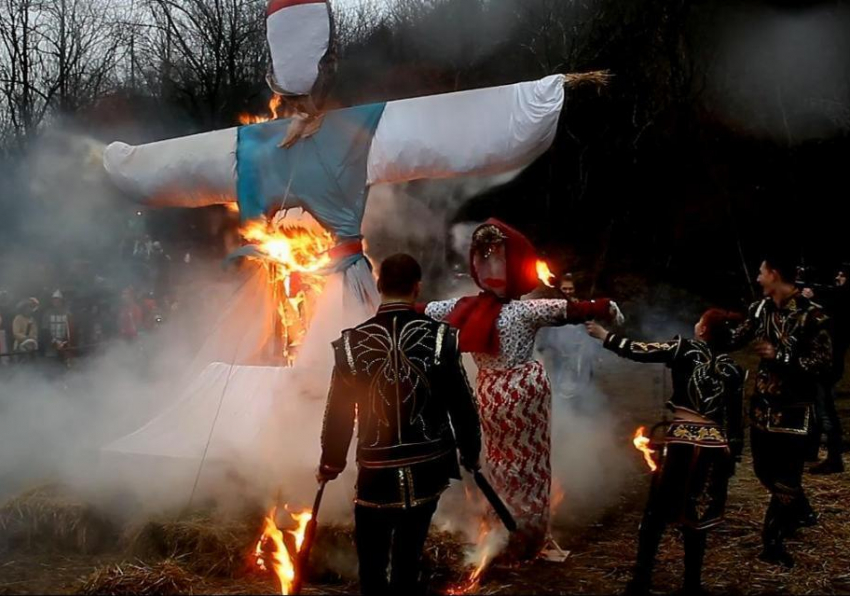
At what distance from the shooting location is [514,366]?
4.38 m

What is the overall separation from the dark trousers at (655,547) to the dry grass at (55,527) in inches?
122

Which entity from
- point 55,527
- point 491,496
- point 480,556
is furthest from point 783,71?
point 55,527

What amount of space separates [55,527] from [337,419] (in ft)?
8.24

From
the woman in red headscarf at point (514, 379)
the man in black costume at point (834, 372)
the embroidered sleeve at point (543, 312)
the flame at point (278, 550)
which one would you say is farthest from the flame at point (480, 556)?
the man in black costume at point (834, 372)

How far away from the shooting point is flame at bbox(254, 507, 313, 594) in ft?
13.0

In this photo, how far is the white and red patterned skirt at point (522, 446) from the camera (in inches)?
170

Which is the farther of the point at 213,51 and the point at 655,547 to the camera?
the point at 213,51

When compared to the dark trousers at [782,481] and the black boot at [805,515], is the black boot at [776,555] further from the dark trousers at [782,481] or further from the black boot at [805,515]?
the black boot at [805,515]

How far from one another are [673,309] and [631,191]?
114 inches

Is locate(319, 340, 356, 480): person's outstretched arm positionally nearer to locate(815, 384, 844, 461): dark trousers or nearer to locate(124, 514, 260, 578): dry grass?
locate(124, 514, 260, 578): dry grass

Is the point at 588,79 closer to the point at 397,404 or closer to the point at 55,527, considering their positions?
the point at 397,404

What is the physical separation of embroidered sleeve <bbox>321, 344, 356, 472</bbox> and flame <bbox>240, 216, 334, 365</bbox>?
2.07m

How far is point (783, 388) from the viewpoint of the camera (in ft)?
15.0

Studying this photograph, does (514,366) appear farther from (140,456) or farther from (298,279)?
(140,456)
